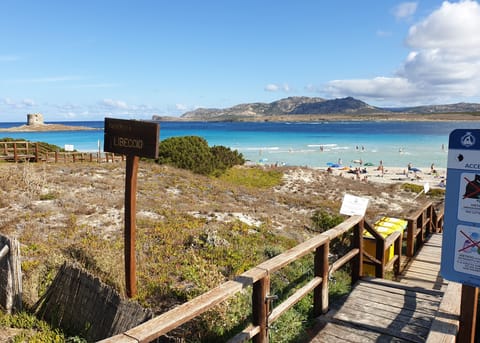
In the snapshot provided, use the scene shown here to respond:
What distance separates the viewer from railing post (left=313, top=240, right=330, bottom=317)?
437 centimetres

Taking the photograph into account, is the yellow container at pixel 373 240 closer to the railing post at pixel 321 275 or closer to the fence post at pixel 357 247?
the fence post at pixel 357 247

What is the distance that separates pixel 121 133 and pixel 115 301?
227 cm

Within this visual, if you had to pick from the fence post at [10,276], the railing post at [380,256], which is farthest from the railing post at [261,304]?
the railing post at [380,256]

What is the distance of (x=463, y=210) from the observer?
262cm

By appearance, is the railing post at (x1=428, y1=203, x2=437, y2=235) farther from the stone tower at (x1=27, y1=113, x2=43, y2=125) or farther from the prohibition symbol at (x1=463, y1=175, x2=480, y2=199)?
the stone tower at (x1=27, y1=113, x2=43, y2=125)

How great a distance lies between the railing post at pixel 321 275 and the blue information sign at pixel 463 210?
1758 millimetres

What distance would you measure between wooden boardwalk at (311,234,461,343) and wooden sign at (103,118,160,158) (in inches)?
118

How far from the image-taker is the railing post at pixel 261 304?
3295mm

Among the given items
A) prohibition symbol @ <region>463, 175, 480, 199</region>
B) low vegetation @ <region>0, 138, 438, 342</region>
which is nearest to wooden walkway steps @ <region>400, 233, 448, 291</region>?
low vegetation @ <region>0, 138, 438, 342</region>

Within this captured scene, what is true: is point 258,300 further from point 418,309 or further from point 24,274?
point 24,274

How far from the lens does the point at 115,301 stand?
3.66m

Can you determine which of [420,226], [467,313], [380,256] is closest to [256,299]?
[467,313]

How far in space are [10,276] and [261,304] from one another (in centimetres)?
315

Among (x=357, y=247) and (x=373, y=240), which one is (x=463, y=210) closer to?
(x=357, y=247)
